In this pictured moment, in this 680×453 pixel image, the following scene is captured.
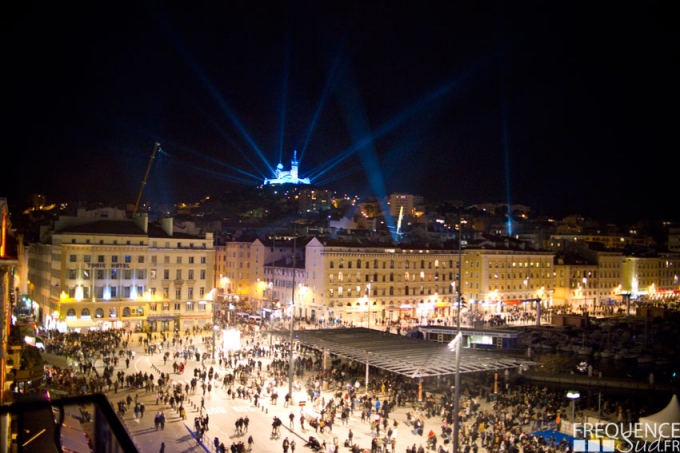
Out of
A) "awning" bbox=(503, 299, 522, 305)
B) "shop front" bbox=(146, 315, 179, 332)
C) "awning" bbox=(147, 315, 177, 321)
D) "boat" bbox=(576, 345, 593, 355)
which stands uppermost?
"awning" bbox=(503, 299, 522, 305)

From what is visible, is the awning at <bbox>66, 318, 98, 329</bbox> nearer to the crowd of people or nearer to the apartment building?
the apartment building

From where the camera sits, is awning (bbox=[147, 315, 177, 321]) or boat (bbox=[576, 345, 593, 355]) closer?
awning (bbox=[147, 315, 177, 321])

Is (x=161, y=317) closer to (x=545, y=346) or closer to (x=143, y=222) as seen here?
(x=143, y=222)

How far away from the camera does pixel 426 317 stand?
240 ft

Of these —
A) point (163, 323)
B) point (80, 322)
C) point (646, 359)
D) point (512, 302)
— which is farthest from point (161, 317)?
point (512, 302)

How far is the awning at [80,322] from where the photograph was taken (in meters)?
49.2

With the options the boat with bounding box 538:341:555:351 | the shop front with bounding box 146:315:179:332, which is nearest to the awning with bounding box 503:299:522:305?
the boat with bounding box 538:341:555:351

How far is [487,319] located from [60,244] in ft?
158

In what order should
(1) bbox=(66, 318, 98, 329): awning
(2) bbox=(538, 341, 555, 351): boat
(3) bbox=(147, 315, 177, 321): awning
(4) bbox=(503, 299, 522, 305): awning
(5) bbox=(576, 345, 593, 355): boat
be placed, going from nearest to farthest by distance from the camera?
(1) bbox=(66, 318, 98, 329): awning < (3) bbox=(147, 315, 177, 321): awning < (5) bbox=(576, 345, 593, 355): boat < (2) bbox=(538, 341, 555, 351): boat < (4) bbox=(503, 299, 522, 305): awning

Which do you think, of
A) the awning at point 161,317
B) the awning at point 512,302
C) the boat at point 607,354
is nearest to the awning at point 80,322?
the awning at point 161,317

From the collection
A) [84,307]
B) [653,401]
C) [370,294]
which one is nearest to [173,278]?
[84,307]

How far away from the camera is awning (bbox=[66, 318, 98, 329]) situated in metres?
49.2

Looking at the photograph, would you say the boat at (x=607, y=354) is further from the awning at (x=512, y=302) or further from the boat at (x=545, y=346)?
the awning at (x=512, y=302)

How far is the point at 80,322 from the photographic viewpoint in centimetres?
4972
